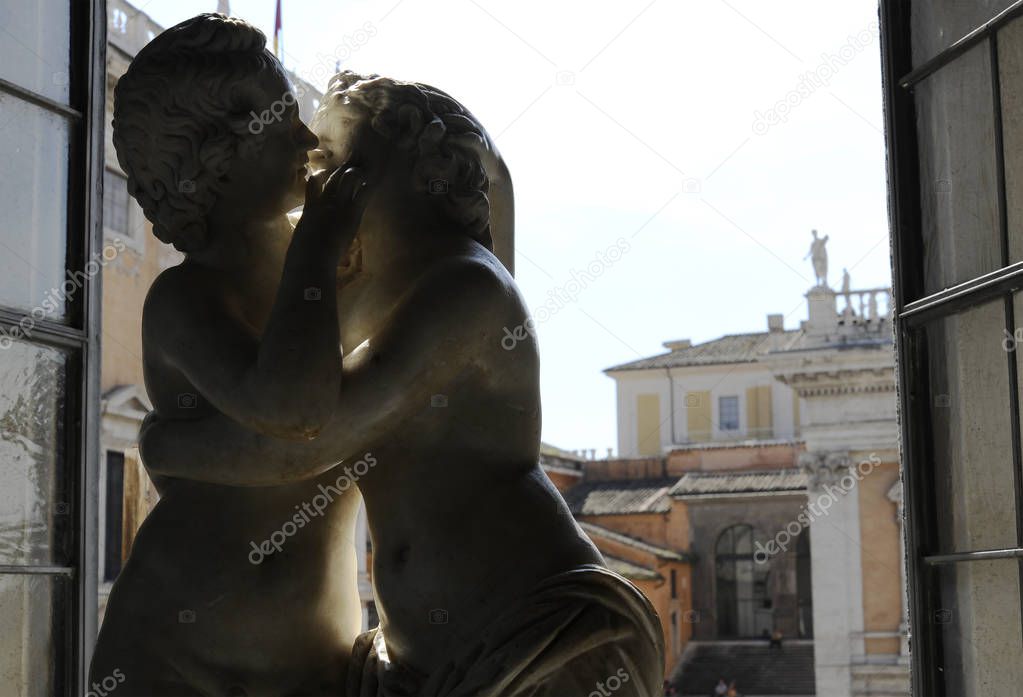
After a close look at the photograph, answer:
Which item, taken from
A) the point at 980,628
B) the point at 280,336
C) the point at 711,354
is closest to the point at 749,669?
the point at 711,354

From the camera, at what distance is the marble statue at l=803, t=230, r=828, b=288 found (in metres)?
22.0

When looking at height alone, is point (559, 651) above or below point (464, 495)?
below

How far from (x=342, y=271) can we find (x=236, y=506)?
386mm

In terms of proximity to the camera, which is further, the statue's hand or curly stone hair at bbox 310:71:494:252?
curly stone hair at bbox 310:71:494:252

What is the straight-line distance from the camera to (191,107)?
6.59ft

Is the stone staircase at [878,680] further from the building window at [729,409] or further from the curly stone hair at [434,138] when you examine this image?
the curly stone hair at [434,138]

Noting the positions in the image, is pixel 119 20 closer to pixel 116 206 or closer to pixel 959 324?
pixel 116 206

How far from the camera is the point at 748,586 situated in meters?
32.1

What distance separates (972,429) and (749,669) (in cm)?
2629

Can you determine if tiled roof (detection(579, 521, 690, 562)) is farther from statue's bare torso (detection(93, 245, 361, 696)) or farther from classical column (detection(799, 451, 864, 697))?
statue's bare torso (detection(93, 245, 361, 696))

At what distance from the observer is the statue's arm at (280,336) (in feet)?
6.08
